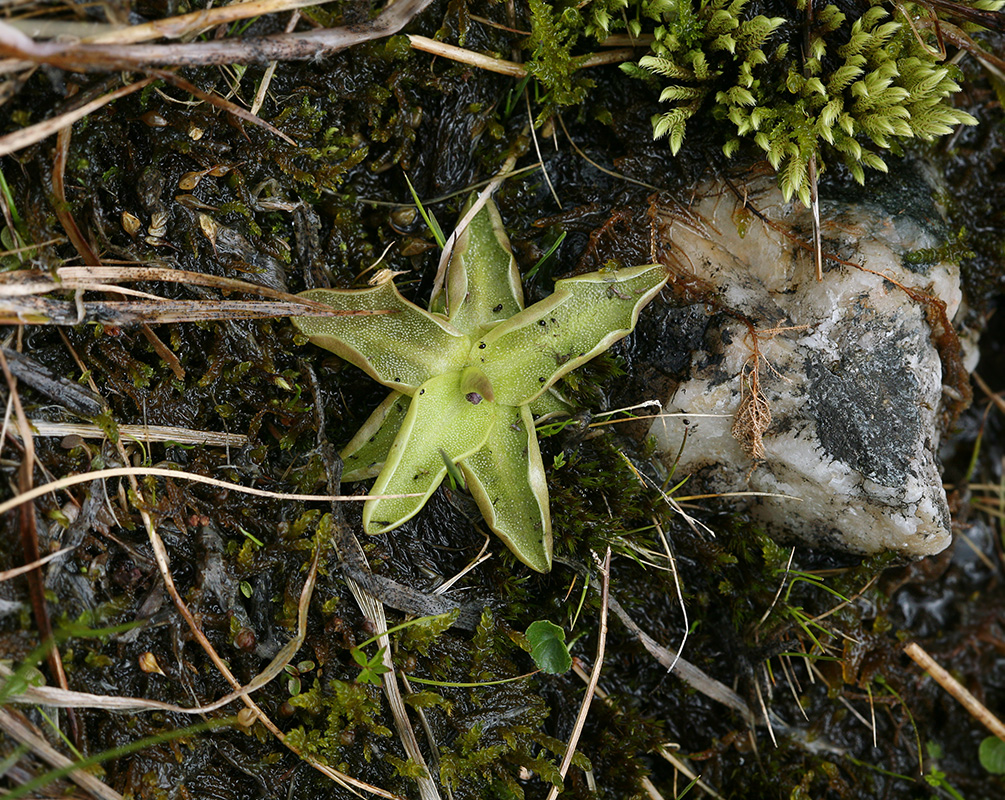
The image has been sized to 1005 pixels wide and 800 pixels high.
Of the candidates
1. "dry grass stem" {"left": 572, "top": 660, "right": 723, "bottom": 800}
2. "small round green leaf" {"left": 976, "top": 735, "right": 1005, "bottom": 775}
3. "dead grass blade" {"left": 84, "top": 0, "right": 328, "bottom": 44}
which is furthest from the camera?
"small round green leaf" {"left": 976, "top": 735, "right": 1005, "bottom": 775}

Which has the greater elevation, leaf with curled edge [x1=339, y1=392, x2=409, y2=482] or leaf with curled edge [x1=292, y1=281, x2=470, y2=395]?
leaf with curled edge [x1=292, y1=281, x2=470, y2=395]

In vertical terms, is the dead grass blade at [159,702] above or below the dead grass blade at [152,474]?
below

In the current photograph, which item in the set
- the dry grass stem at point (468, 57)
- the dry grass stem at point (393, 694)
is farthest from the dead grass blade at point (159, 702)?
the dry grass stem at point (468, 57)

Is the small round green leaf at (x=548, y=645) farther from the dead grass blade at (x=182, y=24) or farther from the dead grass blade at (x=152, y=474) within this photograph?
the dead grass blade at (x=182, y=24)

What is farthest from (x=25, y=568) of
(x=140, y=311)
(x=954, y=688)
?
(x=954, y=688)

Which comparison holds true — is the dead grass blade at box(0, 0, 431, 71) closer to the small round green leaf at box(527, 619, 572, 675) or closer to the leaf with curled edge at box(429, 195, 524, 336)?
the leaf with curled edge at box(429, 195, 524, 336)

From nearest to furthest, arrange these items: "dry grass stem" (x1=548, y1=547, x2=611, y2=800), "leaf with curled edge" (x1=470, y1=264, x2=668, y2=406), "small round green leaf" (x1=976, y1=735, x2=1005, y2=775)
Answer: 1. "leaf with curled edge" (x1=470, y1=264, x2=668, y2=406)
2. "dry grass stem" (x1=548, y1=547, x2=611, y2=800)
3. "small round green leaf" (x1=976, y1=735, x2=1005, y2=775)

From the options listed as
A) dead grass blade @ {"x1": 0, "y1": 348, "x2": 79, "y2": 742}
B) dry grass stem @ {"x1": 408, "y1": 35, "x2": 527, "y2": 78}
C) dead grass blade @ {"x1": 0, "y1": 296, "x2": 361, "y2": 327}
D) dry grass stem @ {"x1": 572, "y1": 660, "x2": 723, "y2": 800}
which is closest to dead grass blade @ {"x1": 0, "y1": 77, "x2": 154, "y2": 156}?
dead grass blade @ {"x1": 0, "y1": 296, "x2": 361, "y2": 327}
